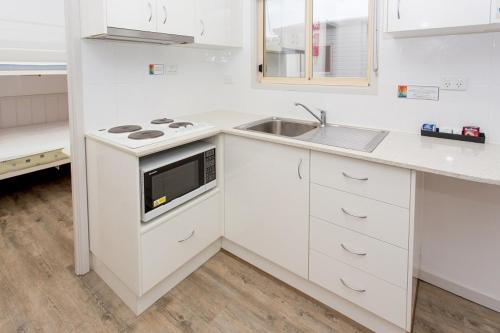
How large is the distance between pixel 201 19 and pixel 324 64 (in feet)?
3.11

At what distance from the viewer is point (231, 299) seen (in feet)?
6.23

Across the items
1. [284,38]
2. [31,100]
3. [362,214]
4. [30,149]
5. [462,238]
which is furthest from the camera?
[31,100]

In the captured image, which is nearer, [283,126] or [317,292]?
[317,292]

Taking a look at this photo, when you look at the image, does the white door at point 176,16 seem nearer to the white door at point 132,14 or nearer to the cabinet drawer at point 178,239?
the white door at point 132,14

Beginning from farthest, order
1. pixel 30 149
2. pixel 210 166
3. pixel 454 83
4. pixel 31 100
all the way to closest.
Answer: pixel 31 100 → pixel 30 149 → pixel 210 166 → pixel 454 83

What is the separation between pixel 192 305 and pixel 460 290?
5.22ft

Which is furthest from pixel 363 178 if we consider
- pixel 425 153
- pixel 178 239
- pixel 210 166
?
pixel 178 239

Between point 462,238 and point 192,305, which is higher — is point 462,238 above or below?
above

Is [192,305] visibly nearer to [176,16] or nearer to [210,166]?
[210,166]

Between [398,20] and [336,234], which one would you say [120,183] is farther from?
[398,20]

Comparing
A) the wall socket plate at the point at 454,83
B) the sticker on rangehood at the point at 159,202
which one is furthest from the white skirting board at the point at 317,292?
the wall socket plate at the point at 454,83

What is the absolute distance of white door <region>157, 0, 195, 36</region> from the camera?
6.41 ft

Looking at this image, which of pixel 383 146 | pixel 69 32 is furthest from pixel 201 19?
pixel 383 146

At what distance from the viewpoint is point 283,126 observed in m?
2.43
